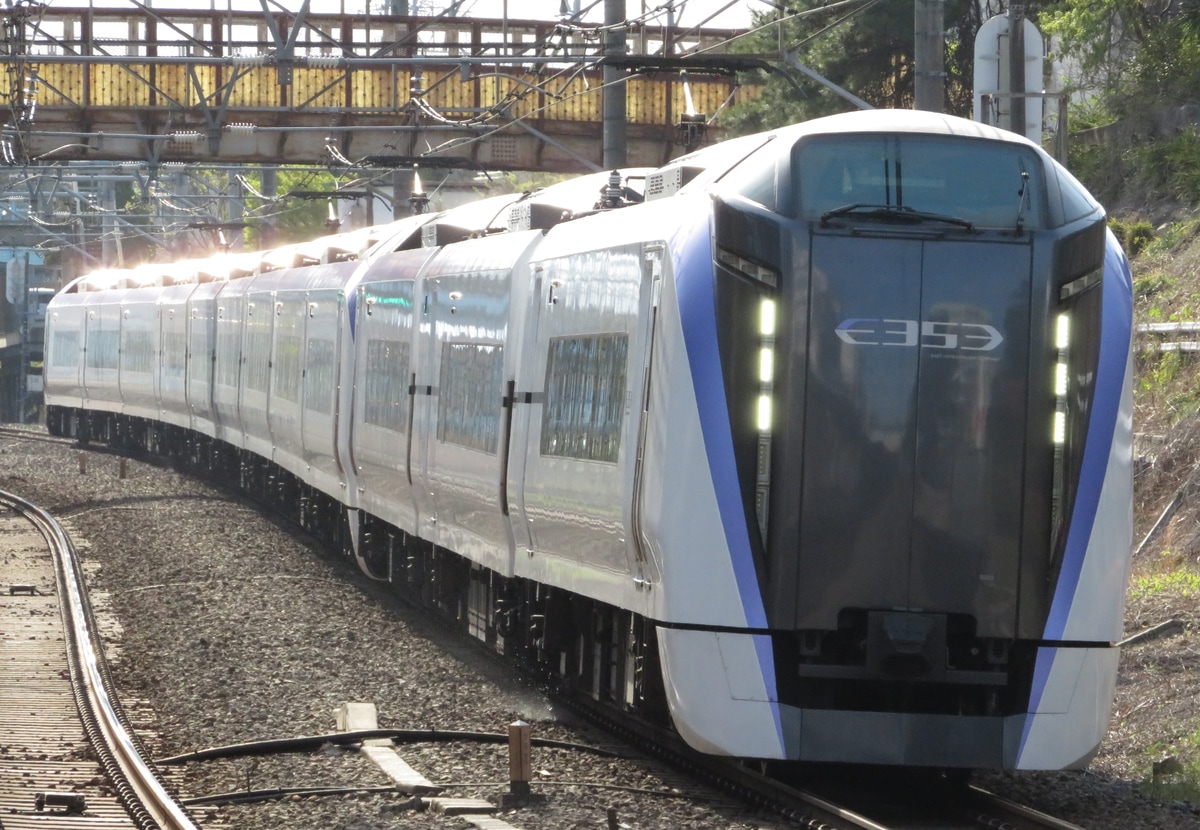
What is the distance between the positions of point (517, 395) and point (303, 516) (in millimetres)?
11417

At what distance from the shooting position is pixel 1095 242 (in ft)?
26.7

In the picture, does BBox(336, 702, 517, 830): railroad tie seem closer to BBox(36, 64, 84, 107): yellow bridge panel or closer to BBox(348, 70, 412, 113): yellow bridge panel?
BBox(348, 70, 412, 113): yellow bridge panel

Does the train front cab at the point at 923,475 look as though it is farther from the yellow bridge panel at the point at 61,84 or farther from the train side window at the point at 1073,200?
the yellow bridge panel at the point at 61,84

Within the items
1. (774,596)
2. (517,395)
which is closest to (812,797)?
(774,596)

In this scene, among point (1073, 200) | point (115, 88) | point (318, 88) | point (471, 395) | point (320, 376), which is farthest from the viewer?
point (318, 88)

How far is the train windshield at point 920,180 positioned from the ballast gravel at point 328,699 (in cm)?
250

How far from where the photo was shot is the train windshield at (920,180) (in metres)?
8.11

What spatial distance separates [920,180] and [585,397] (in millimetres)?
2192

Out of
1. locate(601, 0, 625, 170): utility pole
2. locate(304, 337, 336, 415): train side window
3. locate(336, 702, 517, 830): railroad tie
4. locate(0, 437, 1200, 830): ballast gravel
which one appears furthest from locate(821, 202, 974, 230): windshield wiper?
locate(304, 337, 336, 415): train side window

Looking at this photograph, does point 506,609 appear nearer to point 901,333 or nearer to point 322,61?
point 901,333

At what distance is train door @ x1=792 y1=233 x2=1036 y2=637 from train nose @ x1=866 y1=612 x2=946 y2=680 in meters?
0.08

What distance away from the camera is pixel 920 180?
27.0ft

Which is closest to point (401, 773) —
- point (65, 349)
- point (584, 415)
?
point (584, 415)

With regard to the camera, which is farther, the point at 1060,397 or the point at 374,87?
the point at 374,87
